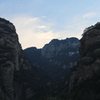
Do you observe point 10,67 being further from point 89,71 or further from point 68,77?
point 89,71

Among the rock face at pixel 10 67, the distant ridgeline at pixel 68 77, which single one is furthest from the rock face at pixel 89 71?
the rock face at pixel 10 67

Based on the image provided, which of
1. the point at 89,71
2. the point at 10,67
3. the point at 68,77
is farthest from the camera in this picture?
the point at 68,77

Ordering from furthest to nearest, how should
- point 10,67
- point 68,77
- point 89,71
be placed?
1. point 68,77
2. point 10,67
3. point 89,71

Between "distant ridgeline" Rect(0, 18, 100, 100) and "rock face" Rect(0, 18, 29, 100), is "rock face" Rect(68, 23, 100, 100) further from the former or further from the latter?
"rock face" Rect(0, 18, 29, 100)

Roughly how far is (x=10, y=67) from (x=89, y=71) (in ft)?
220

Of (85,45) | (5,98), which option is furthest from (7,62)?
(85,45)

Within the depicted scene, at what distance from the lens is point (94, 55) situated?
400 feet

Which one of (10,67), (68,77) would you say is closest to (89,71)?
(10,67)

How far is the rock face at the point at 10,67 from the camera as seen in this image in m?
171

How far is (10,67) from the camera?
579ft

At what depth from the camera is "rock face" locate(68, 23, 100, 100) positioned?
355ft

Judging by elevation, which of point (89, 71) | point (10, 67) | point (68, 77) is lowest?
point (68, 77)

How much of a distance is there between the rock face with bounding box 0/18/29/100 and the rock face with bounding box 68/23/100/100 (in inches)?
1874

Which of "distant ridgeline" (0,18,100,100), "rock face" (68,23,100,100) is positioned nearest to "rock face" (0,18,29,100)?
"distant ridgeline" (0,18,100,100)
